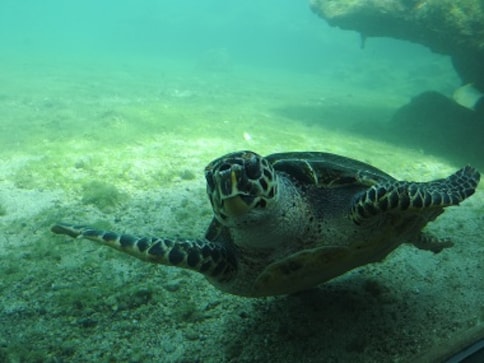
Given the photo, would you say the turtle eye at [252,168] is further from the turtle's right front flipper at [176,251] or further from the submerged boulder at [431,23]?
the submerged boulder at [431,23]

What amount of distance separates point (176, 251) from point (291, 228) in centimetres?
76

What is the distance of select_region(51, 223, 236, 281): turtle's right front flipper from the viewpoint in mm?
2422

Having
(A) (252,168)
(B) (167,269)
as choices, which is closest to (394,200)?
(A) (252,168)

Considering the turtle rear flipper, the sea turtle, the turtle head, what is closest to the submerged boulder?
the sea turtle

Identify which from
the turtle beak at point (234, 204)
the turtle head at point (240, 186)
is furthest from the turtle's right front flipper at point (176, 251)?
the turtle beak at point (234, 204)

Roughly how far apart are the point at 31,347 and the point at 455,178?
140 inches

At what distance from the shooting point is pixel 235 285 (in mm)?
2648

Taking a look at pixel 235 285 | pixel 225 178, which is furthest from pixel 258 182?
pixel 235 285

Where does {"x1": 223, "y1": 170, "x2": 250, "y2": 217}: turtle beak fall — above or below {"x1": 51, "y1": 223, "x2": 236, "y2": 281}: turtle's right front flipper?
above

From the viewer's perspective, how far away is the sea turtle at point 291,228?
7.32ft

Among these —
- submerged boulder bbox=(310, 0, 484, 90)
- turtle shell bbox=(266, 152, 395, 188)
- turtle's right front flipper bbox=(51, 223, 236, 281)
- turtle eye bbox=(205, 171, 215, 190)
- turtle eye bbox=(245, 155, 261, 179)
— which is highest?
submerged boulder bbox=(310, 0, 484, 90)

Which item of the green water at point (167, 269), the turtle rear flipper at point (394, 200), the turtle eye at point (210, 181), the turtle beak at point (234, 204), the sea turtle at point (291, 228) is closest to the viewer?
the turtle beak at point (234, 204)

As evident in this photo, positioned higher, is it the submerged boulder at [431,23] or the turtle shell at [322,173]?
the submerged boulder at [431,23]

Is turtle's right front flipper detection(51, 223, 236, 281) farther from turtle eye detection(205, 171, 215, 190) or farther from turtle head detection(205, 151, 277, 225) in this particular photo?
turtle eye detection(205, 171, 215, 190)
